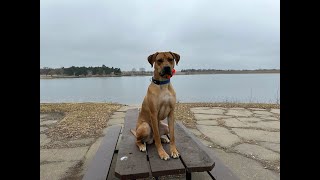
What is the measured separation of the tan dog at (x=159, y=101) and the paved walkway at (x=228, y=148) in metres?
0.91

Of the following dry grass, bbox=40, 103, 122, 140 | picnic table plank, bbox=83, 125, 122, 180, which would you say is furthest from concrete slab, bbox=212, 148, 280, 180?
dry grass, bbox=40, 103, 122, 140

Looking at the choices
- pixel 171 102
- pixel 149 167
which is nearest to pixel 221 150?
pixel 171 102

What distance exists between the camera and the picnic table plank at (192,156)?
2.22 m

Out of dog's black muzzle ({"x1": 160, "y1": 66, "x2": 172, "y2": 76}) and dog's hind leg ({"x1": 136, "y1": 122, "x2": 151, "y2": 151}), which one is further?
dog's hind leg ({"x1": 136, "y1": 122, "x2": 151, "y2": 151})

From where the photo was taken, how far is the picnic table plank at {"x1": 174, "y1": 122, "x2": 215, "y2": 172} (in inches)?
87.4

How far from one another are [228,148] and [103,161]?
2373 mm

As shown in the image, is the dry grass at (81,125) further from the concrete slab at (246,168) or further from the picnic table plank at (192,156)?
the picnic table plank at (192,156)

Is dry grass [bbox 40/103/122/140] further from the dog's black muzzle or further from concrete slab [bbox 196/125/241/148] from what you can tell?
the dog's black muzzle

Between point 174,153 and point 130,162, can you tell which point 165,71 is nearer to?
point 174,153

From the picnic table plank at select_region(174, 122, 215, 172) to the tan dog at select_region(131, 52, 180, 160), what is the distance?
0.37 feet

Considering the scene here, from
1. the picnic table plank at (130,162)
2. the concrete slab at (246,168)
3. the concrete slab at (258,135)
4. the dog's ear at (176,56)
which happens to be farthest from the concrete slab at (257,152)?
the dog's ear at (176,56)
